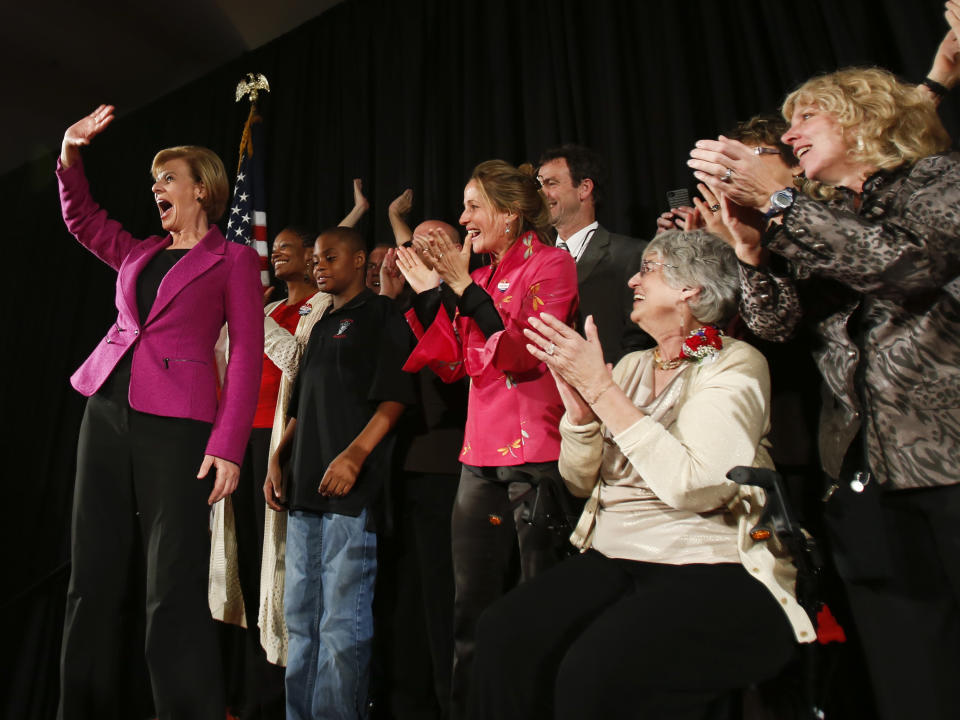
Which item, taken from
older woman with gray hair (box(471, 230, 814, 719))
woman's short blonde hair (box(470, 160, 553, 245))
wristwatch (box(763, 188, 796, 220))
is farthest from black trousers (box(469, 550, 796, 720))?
woman's short blonde hair (box(470, 160, 553, 245))

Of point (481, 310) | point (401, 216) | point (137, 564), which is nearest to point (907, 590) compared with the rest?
point (481, 310)

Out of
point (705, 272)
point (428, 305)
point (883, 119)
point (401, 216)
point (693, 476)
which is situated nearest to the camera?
point (693, 476)

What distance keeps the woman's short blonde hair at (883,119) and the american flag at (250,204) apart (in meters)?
2.78

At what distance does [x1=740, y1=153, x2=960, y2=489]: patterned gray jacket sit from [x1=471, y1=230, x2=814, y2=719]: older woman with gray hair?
181 mm

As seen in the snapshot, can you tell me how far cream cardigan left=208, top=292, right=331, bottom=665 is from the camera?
2402 millimetres

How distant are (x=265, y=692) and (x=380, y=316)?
1.52 metres

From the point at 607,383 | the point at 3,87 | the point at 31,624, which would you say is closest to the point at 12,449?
the point at 31,624

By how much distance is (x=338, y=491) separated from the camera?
84.4 inches

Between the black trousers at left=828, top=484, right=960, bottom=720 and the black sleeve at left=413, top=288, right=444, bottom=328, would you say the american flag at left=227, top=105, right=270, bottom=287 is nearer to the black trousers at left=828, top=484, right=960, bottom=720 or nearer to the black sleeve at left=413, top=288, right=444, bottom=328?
the black sleeve at left=413, top=288, right=444, bottom=328

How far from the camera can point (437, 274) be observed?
203 cm

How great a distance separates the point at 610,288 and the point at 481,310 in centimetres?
63

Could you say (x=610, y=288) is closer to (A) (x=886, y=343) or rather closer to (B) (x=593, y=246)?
(B) (x=593, y=246)

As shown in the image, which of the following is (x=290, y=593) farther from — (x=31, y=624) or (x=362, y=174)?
(x=362, y=174)

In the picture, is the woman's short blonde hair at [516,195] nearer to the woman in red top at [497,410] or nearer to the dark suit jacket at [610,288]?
the woman in red top at [497,410]
